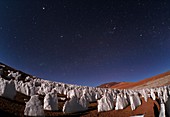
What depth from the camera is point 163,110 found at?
5.99m

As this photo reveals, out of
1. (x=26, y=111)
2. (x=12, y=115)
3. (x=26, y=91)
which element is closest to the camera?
(x=12, y=115)

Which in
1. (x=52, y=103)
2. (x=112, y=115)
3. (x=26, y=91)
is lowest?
(x=112, y=115)

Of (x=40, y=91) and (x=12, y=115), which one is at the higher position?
(x=40, y=91)

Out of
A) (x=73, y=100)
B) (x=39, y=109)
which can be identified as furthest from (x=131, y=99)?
(x=39, y=109)

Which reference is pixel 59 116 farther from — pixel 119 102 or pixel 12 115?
pixel 119 102

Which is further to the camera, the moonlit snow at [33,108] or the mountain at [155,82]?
the mountain at [155,82]

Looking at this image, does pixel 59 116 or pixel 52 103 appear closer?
pixel 59 116

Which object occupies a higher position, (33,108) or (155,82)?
(155,82)

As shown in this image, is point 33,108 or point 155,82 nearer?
point 33,108

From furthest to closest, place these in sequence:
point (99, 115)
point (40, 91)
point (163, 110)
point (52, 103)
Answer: point (40, 91)
point (52, 103)
point (99, 115)
point (163, 110)

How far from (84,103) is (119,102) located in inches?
100

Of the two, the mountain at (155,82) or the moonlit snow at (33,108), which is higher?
A: the mountain at (155,82)

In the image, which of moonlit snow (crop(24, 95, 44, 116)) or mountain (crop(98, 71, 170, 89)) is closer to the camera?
moonlit snow (crop(24, 95, 44, 116))

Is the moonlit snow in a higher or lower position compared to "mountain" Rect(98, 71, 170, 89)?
lower
